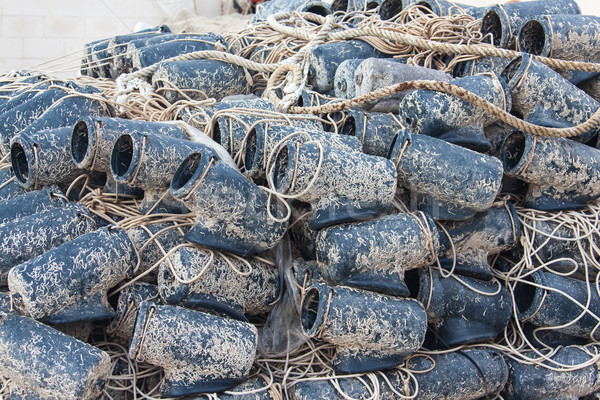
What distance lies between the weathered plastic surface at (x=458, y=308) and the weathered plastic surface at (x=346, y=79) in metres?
0.99

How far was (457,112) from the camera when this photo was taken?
2.58m

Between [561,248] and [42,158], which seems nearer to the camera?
[42,158]

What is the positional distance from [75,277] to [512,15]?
2.45m

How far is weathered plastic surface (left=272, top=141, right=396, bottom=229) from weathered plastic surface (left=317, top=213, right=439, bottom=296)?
0.05 meters

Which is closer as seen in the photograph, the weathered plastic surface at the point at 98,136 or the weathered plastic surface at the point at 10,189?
the weathered plastic surface at the point at 98,136

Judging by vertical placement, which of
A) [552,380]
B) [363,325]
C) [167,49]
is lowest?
[552,380]

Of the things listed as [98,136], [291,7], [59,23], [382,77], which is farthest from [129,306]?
[59,23]

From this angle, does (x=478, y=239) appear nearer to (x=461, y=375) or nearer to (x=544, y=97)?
(x=461, y=375)

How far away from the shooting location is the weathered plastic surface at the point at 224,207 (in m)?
Result: 2.14

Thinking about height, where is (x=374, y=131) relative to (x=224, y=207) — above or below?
above

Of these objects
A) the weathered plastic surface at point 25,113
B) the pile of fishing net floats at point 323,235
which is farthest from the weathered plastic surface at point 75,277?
the weathered plastic surface at point 25,113

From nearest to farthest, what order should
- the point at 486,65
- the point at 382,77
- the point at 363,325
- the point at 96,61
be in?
the point at 363,325 → the point at 382,77 → the point at 486,65 → the point at 96,61

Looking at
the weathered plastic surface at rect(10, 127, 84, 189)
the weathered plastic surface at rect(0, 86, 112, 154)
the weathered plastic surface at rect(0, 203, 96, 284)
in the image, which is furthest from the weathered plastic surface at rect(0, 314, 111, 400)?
the weathered plastic surface at rect(0, 86, 112, 154)

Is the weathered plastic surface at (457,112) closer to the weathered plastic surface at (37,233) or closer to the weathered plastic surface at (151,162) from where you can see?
the weathered plastic surface at (151,162)
